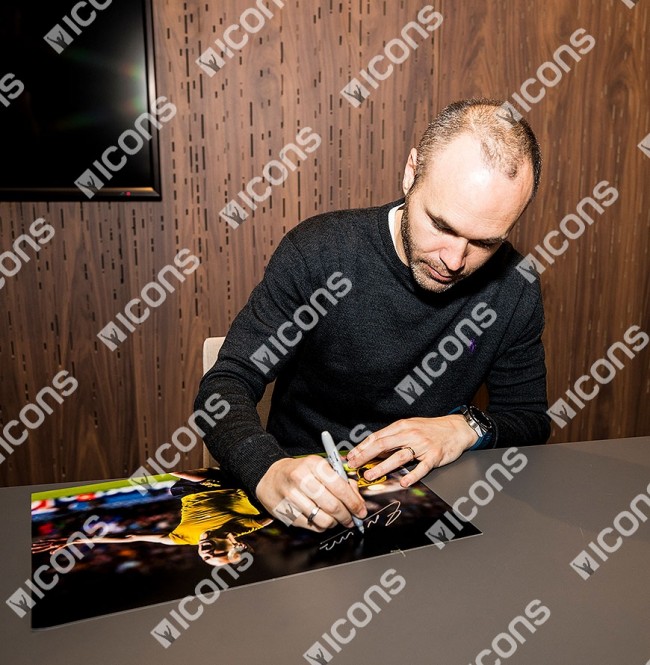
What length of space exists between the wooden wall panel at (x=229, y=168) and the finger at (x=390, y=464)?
4.14 feet

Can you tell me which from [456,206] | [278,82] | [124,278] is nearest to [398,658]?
[456,206]

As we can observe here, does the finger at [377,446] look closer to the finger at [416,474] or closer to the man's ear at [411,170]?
the finger at [416,474]

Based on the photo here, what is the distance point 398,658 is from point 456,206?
735 mm

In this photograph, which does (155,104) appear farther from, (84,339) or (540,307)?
(540,307)

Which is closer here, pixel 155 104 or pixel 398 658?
pixel 398 658

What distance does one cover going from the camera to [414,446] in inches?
38.5

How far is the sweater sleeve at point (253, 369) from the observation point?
0.88 meters

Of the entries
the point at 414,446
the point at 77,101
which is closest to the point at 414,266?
the point at 414,446

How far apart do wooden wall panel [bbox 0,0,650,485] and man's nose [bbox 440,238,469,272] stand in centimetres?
105

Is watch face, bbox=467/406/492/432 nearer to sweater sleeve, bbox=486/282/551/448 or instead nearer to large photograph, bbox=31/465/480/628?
sweater sleeve, bbox=486/282/551/448

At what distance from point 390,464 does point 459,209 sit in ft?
1.49

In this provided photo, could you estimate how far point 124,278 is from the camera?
202cm

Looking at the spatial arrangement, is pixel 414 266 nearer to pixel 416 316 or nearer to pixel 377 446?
pixel 416 316

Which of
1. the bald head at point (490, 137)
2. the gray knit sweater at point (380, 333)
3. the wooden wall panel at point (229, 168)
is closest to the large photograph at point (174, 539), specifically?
the gray knit sweater at point (380, 333)
